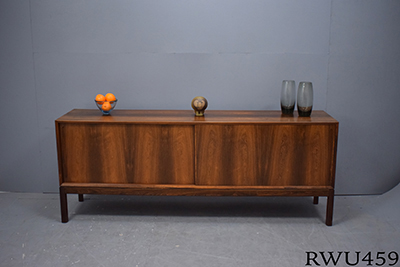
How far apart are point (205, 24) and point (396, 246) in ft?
7.16

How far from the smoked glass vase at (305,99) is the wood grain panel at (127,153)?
2.78ft

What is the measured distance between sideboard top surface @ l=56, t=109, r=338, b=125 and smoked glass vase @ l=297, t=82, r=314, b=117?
0.18ft

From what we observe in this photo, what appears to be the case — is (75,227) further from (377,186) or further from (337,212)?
(377,186)

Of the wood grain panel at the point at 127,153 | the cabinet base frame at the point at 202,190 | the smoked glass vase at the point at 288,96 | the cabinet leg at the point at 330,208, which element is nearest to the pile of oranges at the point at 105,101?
the wood grain panel at the point at 127,153

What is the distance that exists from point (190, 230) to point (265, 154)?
2.56ft

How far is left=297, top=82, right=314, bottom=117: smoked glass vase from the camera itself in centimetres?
292

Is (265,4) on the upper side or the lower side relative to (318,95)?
upper

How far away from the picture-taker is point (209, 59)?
10.8 feet

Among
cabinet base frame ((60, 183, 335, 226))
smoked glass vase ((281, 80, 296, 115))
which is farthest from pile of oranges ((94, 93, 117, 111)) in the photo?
smoked glass vase ((281, 80, 296, 115))

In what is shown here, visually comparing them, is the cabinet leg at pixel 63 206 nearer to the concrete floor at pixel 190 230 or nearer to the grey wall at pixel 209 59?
the concrete floor at pixel 190 230

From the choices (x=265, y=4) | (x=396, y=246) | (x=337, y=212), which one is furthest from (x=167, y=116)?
(x=396, y=246)

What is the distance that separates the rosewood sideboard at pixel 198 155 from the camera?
2816 millimetres

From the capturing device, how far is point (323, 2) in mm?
3188

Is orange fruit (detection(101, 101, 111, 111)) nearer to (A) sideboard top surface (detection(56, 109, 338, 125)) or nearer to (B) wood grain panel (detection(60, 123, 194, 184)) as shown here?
(A) sideboard top surface (detection(56, 109, 338, 125))
